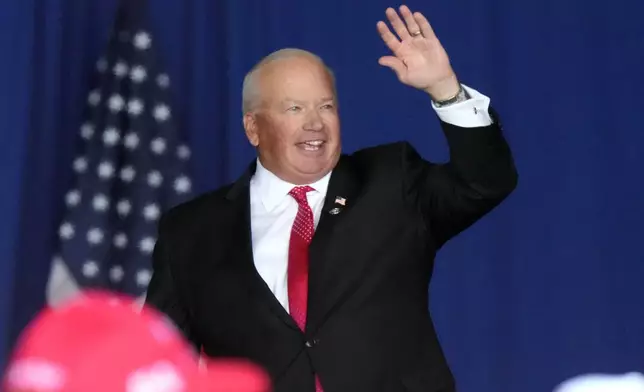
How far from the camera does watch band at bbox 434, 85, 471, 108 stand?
143 cm

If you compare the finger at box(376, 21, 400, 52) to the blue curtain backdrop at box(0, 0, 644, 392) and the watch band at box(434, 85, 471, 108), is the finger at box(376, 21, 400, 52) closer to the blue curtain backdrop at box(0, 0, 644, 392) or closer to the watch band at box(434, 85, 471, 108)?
the watch band at box(434, 85, 471, 108)

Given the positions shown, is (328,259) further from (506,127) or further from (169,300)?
(506,127)

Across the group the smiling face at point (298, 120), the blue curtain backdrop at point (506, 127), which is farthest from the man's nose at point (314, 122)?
the blue curtain backdrop at point (506, 127)

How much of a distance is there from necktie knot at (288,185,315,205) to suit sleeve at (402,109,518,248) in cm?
20

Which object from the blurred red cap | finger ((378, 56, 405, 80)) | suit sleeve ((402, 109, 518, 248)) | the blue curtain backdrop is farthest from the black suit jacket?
the blue curtain backdrop

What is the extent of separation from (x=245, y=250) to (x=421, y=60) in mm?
477

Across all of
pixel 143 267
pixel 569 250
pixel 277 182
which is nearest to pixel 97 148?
pixel 143 267

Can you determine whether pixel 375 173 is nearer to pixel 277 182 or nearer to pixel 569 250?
pixel 277 182

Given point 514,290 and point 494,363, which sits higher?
point 514,290

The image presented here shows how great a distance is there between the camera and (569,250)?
8.98 feet

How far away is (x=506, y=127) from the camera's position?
279 centimetres

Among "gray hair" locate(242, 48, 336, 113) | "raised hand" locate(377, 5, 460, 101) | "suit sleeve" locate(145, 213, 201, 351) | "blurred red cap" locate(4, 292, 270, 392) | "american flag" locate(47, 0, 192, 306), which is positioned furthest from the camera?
"american flag" locate(47, 0, 192, 306)

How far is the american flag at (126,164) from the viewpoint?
267 centimetres

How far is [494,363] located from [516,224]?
1.50ft
